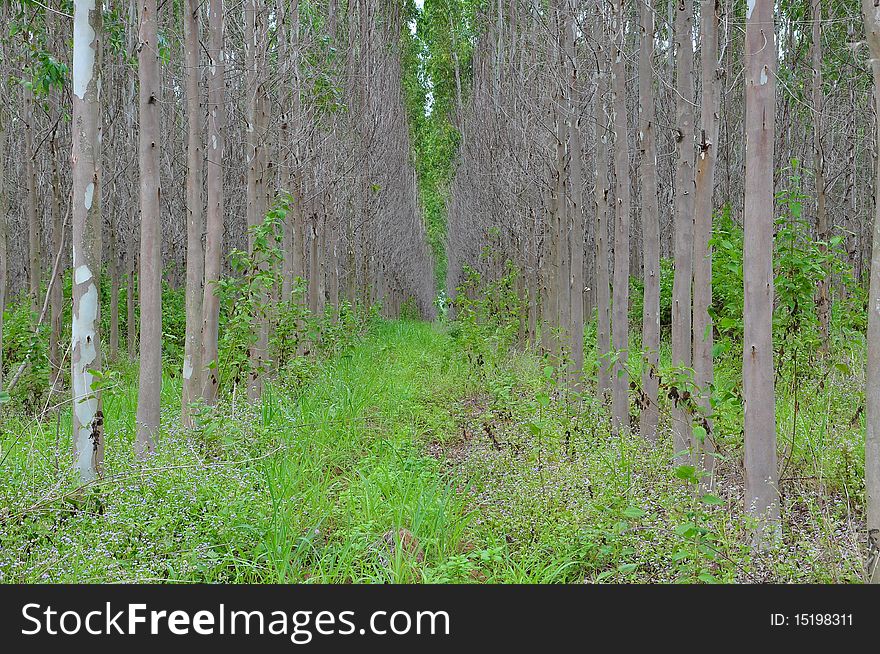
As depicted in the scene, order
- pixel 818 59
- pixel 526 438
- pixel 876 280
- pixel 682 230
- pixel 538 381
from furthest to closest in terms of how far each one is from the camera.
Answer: pixel 538 381
pixel 818 59
pixel 526 438
pixel 682 230
pixel 876 280

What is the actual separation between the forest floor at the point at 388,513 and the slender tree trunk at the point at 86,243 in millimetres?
228

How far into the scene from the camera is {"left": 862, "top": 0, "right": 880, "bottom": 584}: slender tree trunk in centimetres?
273

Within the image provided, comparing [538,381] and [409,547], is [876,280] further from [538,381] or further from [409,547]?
[538,381]

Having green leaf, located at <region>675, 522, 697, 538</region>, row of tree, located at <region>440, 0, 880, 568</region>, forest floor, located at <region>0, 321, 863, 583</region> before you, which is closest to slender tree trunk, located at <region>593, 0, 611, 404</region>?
row of tree, located at <region>440, 0, 880, 568</region>

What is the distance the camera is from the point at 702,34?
4.59m

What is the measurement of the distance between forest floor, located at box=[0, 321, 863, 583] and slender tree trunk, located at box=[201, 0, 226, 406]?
1.75 feet

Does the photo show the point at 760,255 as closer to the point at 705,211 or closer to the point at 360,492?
the point at 705,211

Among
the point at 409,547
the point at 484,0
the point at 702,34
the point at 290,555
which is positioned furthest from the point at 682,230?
the point at 484,0

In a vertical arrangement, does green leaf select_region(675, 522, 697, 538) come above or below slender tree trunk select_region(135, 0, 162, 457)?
below

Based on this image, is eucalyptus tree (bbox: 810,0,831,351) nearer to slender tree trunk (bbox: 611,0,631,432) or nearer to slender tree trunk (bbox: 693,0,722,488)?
slender tree trunk (bbox: 611,0,631,432)

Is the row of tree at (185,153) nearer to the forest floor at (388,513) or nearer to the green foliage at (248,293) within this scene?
the green foliage at (248,293)

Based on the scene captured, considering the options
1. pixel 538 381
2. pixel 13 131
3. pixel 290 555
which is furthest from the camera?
pixel 13 131

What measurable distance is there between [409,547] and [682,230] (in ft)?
9.40

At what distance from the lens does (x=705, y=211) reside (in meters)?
4.46
